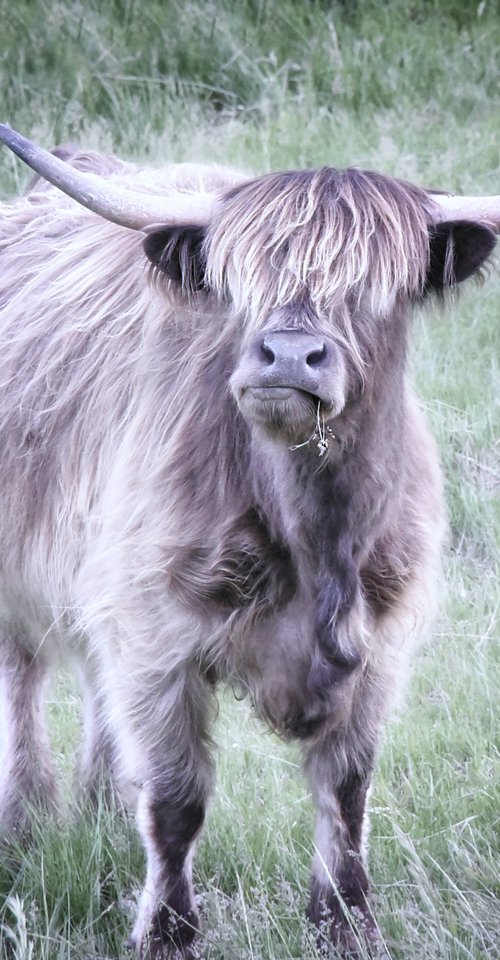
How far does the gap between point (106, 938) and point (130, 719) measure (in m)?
0.53

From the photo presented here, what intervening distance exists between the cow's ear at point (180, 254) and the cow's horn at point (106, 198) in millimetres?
32

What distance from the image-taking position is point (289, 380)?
2.79 m

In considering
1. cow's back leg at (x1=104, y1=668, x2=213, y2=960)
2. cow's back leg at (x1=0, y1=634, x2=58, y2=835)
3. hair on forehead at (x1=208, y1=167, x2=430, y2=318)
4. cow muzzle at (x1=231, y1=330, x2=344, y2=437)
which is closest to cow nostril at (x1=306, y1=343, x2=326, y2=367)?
cow muzzle at (x1=231, y1=330, x2=344, y2=437)

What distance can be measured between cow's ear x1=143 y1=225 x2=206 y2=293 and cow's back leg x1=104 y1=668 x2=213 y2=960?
896mm

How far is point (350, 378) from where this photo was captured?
3016mm

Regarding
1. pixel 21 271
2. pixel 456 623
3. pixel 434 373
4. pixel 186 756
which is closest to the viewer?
pixel 186 756

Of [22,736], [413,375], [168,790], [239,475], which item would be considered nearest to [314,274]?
[239,475]

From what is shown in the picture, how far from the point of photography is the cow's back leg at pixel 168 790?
11.5 ft

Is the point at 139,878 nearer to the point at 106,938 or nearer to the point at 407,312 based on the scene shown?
the point at 106,938

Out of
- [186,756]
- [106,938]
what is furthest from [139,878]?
[186,756]

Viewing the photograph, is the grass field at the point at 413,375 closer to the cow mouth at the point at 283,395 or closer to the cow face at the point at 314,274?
the cow face at the point at 314,274

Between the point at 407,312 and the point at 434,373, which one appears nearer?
the point at 407,312

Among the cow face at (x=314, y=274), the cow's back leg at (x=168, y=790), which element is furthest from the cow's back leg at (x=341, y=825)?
the cow face at (x=314, y=274)

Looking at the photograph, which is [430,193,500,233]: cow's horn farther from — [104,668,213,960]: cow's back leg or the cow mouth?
[104,668,213,960]: cow's back leg
